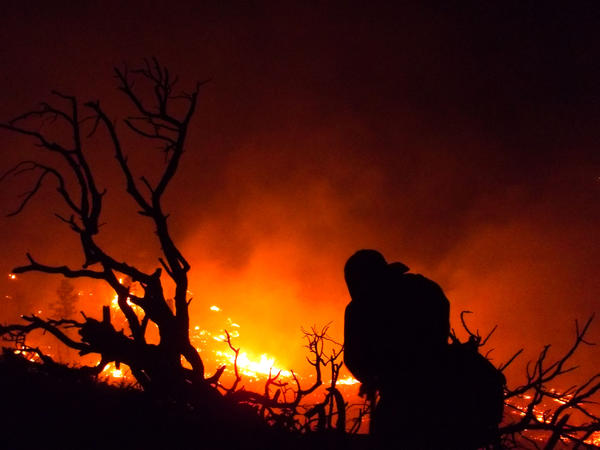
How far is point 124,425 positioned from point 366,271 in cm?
317

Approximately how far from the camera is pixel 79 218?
607cm

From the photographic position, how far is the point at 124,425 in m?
4.02

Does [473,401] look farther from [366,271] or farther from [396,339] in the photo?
[366,271]

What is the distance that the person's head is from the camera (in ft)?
15.2

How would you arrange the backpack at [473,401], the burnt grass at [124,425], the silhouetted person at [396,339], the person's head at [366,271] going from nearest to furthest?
the burnt grass at [124,425] < the backpack at [473,401] < the silhouetted person at [396,339] < the person's head at [366,271]

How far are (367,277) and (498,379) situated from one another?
1.82m

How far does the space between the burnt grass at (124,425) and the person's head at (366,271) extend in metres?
1.63

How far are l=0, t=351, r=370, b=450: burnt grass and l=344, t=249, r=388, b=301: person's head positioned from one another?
1.63 metres

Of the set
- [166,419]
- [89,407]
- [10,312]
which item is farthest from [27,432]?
[10,312]

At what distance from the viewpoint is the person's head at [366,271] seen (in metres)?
4.63

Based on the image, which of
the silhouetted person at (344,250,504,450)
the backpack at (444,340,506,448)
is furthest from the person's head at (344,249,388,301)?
the backpack at (444,340,506,448)

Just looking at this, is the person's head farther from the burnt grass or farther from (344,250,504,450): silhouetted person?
the burnt grass

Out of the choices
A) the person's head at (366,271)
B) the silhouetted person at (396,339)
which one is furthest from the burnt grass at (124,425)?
the person's head at (366,271)

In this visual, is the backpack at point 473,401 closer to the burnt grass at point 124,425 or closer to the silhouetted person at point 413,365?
the silhouetted person at point 413,365
